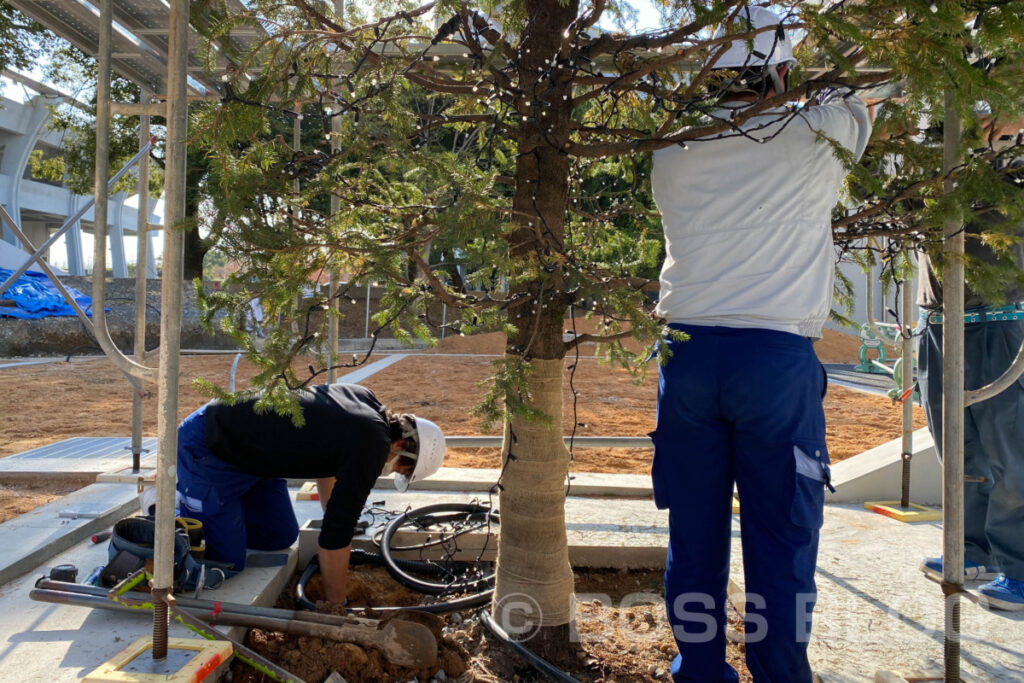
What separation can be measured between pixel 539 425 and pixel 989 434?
2.13 metres

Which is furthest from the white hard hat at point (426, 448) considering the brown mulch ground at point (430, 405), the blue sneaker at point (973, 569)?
the blue sneaker at point (973, 569)

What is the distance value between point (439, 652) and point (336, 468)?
989 mm

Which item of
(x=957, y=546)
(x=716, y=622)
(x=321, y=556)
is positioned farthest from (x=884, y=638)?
(x=321, y=556)

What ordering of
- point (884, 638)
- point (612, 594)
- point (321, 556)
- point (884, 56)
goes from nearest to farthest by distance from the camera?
point (884, 56) → point (884, 638) → point (321, 556) → point (612, 594)

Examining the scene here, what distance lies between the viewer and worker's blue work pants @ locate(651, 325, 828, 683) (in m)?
2.04

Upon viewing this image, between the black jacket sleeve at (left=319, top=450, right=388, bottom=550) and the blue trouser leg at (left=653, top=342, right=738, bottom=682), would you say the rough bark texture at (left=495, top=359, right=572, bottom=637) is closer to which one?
the blue trouser leg at (left=653, top=342, right=738, bottom=682)

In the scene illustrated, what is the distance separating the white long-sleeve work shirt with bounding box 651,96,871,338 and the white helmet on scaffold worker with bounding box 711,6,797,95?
12cm

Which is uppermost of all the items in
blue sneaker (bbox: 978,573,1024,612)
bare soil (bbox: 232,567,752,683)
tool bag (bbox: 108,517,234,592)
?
tool bag (bbox: 108,517,234,592)

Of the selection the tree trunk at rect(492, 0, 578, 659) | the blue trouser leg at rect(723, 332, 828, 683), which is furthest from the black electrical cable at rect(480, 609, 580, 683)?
the blue trouser leg at rect(723, 332, 828, 683)

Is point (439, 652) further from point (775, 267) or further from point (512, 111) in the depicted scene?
point (512, 111)

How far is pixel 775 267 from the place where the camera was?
2.14m

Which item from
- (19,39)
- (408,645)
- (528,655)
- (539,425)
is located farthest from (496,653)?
(19,39)

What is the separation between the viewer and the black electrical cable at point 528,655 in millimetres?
2523

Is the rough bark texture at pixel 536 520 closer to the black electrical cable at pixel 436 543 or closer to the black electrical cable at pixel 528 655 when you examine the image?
the black electrical cable at pixel 528 655
